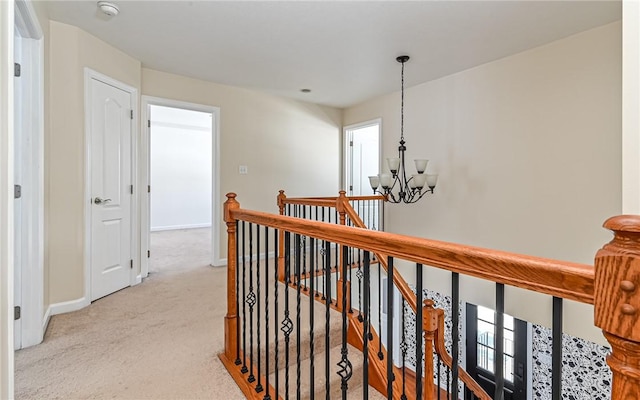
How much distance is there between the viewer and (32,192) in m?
2.10

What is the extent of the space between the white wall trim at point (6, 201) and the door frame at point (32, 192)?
3.35 feet

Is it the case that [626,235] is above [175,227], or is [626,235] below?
above

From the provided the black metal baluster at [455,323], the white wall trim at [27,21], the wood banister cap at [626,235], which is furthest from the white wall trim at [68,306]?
the wood banister cap at [626,235]

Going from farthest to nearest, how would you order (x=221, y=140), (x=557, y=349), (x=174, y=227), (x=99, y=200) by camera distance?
1. (x=174, y=227)
2. (x=221, y=140)
3. (x=99, y=200)
4. (x=557, y=349)

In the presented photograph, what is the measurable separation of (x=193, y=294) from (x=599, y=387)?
403cm

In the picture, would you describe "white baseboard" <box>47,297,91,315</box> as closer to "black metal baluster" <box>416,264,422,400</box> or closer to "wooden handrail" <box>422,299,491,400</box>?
"wooden handrail" <box>422,299,491,400</box>

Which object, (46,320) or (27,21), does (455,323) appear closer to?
(27,21)

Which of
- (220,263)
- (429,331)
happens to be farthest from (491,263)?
(220,263)

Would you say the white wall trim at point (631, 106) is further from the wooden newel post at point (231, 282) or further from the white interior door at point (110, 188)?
the white interior door at point (110, 188)

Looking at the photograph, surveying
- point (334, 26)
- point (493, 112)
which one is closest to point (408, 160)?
point (493, 112)

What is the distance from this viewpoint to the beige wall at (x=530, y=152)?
263 cm

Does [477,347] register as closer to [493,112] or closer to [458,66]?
[493,112]

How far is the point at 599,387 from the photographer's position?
304cm

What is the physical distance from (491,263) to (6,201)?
1703 mm
